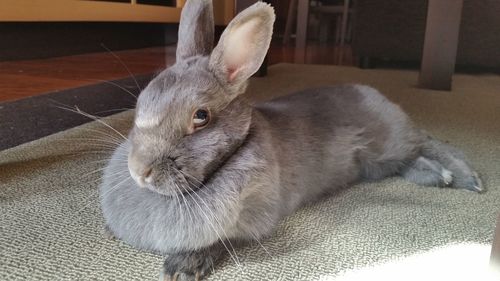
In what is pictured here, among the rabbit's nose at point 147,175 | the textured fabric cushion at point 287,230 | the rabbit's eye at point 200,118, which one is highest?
the rabbit's eye at point 200,118

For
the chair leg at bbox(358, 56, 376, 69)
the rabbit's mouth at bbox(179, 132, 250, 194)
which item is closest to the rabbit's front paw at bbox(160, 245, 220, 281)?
the rabbit's mouth at bbox(179, 132, 250, 194)

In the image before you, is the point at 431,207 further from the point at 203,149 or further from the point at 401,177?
the point at 203,149

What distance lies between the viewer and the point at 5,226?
89 cm

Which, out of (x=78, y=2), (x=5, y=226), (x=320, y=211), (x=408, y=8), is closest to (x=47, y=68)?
(x=78, y=2)

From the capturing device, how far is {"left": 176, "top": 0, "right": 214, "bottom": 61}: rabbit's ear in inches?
34.8

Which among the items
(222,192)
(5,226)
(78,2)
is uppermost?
(78,2)

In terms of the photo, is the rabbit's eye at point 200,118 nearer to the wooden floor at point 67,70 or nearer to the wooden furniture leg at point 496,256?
the wooden furniture leg at point 496,256

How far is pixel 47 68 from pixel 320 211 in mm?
1958

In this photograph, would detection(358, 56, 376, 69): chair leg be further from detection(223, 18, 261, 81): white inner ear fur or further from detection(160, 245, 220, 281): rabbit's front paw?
detection(160, 245, 220, 281): rabbit's front paw

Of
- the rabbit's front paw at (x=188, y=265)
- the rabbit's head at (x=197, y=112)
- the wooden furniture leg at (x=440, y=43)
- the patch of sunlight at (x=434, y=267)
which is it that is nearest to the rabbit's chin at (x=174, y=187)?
the rabbit's head at (x=197, y=112)

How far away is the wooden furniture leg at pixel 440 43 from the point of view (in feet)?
7.89

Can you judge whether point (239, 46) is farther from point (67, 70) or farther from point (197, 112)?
point (67, 70)

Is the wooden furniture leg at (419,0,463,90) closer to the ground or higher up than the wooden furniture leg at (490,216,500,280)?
higher up

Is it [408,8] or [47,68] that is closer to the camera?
[47,68]
